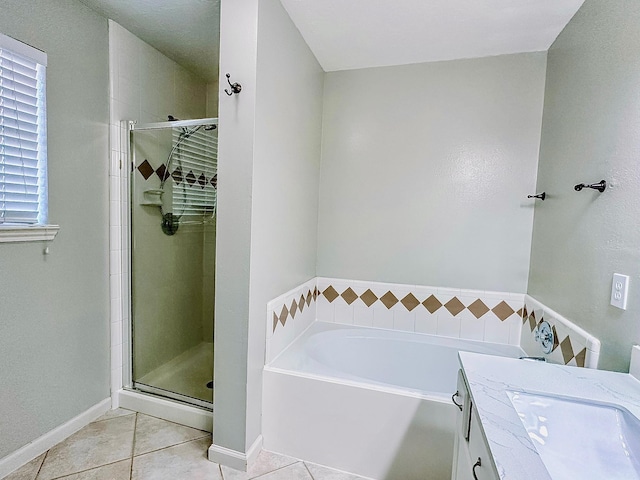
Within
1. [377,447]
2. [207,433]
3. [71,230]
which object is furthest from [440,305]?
[71,230]

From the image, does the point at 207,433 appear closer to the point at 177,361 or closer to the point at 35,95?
the point at 177,361

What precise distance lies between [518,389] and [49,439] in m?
2.17

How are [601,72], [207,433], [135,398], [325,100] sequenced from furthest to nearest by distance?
[325,100] < [135,398] < [207,433] < [601,72]

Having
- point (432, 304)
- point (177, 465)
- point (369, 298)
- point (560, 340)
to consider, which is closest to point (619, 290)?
point (560, 340)

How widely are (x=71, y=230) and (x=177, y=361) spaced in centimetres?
125

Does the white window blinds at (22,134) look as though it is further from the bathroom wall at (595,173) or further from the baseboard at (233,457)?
the bathroom wall at (595,173)

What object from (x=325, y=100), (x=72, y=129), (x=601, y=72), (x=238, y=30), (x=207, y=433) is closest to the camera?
(x=601, y=72)

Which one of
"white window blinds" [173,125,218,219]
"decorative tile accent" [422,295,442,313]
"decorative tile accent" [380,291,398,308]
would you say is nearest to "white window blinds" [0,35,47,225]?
"white window blinds" [173,125,218,219]

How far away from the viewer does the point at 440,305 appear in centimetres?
224

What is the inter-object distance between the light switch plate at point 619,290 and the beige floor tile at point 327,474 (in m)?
1.34

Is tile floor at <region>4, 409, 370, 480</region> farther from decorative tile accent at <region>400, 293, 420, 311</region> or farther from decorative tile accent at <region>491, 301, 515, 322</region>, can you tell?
decorative tile accent at <region>491, 301, 515, 322</region>

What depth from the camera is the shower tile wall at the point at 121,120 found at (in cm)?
194

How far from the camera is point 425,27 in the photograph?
5.89 feet

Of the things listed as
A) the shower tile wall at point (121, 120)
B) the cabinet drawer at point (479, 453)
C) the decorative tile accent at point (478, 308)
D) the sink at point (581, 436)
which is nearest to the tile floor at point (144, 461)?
the shower tile wall at point (121, 120)
